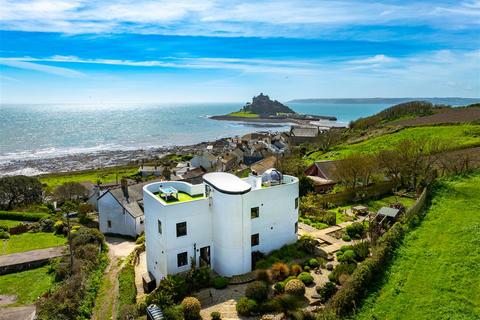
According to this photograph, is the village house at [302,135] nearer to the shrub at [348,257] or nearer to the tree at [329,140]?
the tree at [329,140]

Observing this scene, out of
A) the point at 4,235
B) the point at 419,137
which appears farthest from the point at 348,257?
the point at 419,137

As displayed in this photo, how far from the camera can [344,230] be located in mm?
33406

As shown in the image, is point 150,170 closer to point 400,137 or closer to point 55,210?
point 55,210

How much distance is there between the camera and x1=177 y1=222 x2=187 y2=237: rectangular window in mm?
24938

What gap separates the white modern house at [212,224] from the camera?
2489cm

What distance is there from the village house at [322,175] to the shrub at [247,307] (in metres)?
27.9

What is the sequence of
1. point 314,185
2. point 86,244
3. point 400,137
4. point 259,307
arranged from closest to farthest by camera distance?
point 259,307, point 86,244, point 314,185, point 400,137

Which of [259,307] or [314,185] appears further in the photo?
[314,185]

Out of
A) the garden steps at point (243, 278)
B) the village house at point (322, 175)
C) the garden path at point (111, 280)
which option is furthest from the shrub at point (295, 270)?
the village house at point (322, 175)

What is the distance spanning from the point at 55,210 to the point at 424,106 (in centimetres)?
9953

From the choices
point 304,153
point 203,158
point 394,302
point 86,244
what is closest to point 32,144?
point 203,158

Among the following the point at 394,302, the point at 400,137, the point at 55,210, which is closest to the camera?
the point at 394,302

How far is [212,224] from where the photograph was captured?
2636 cm

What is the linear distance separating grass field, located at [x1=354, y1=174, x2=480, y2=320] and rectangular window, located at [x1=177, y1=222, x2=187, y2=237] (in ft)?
39.6
